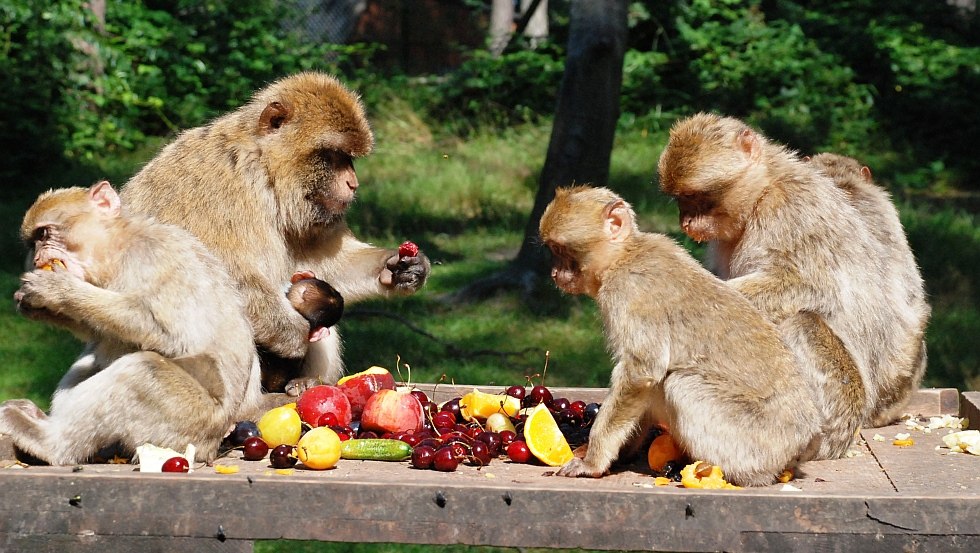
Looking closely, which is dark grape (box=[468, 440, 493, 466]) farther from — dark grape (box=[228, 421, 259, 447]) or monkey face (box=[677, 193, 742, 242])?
monkey face (box=[677, 193, 742, 242])

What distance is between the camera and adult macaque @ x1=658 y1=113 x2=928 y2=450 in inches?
195

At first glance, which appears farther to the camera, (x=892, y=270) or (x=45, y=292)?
(x=892, y=270)

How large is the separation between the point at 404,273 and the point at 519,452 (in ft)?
5.59

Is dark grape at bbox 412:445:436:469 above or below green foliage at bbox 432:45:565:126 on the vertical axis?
above

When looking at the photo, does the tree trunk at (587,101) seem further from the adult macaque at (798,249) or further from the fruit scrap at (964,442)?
the fruit scrap at (964,442)

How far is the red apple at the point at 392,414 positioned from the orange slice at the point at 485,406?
36cm

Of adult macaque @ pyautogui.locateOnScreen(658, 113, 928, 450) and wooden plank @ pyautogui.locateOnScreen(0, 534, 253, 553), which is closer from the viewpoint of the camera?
wooden plank @ pyautogui.locateOnScreen(0, 534, 253, 553)

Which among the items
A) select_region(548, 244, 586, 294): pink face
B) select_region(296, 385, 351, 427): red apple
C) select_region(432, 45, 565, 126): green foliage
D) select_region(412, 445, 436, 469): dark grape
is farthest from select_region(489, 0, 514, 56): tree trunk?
select_region(412, 445, 436, 469): dark grape

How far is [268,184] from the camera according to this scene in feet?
18.4

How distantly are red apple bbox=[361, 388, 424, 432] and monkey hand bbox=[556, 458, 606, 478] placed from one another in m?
0.93

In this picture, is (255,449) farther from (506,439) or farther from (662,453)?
(662,453)

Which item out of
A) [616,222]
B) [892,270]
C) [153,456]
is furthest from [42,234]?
[892,270]

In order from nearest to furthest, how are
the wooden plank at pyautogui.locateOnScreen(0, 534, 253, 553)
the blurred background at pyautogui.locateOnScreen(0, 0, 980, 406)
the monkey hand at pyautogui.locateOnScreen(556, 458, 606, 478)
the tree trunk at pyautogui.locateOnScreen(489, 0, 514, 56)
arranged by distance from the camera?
the wooden plank at pyautogui.locateOnScreen(0, 534, 253, 553)
the monkey hand at pyautogui.locateOnScreen(556, 458, 606, 478)
the blurred background at pyautogui.locateOnScreen(0, 0, 980, 406)
the tree trunk at pyautogui.locateOnScreen(489, 0, 514, 56)

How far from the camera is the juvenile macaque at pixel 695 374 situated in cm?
427
